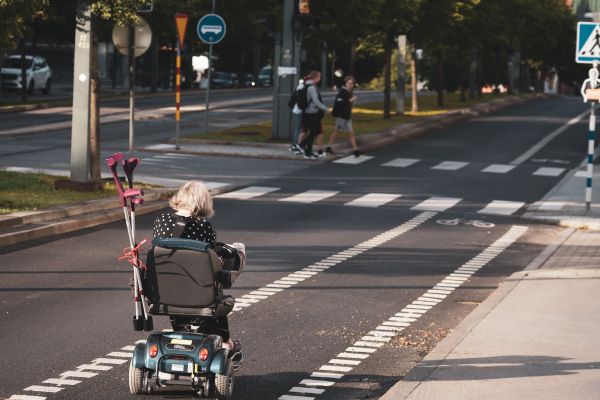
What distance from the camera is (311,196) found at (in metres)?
22.8

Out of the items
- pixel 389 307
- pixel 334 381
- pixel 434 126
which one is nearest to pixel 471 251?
pixel 389 307

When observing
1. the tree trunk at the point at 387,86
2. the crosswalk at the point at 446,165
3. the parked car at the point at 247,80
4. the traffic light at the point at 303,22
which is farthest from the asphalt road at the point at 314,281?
the parked car at the point at 247,80

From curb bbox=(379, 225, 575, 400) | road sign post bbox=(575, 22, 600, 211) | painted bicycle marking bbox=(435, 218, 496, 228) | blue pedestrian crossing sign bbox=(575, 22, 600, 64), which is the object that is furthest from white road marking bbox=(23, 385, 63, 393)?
blue pedestrian crossing sign bbox=(575, 22, 600, 64)

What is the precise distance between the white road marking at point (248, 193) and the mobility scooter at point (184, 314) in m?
14.0

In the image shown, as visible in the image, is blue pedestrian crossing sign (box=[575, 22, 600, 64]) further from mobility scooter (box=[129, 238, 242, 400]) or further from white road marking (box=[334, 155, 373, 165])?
mobility scooter (box=[129, 238, 242, 400])

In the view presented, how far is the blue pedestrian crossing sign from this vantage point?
70.0 feet

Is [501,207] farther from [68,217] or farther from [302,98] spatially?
[302,98]

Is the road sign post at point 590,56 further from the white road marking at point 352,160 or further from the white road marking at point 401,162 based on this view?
the white road marking at point 352,160

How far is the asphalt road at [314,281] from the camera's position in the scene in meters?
9.34

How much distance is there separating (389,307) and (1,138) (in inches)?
889

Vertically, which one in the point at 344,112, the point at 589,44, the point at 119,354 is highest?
the point at 589,44

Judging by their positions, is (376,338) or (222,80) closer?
(376,338)

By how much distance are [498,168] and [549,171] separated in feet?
3.88

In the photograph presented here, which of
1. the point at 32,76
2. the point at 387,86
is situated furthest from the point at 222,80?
the point at 387,86
